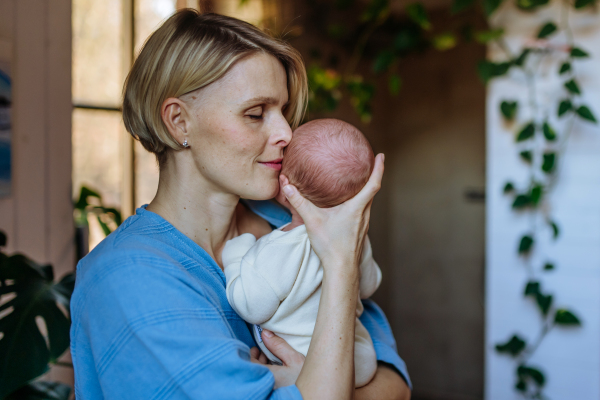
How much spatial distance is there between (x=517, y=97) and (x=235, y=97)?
174cm

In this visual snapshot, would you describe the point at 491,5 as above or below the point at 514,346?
above

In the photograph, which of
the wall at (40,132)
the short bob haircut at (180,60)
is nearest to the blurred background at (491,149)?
the wall at (40,132)

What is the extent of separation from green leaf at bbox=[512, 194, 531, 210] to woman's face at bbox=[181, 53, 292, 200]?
62.2 inches

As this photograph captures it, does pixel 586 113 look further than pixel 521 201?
No

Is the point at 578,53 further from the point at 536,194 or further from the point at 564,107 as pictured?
the point at 536,194

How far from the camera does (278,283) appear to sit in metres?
0.91

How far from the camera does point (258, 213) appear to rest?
4.21 ft

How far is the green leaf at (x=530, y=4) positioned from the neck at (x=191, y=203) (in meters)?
1.77

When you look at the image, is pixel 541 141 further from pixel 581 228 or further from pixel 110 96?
pixel 110 96

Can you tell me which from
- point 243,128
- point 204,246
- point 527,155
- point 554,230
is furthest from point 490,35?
point 204,246

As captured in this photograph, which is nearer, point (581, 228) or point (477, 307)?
point (581, 228)

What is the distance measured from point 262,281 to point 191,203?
0.28 meters

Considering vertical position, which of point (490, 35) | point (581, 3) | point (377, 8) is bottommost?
point (490, 35)

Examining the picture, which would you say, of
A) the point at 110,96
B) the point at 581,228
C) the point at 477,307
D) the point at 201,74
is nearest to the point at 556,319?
the point at 581,228
